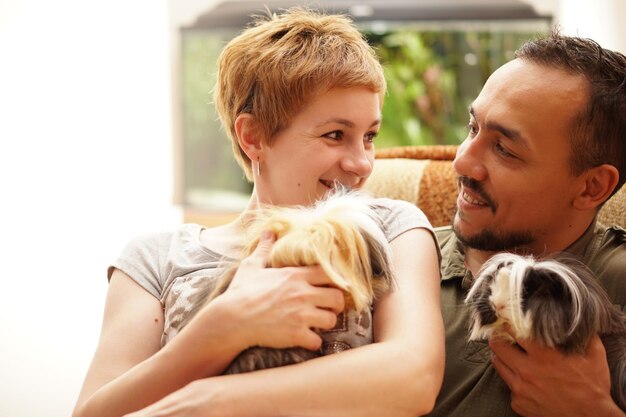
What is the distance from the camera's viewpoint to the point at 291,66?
5.52 ft

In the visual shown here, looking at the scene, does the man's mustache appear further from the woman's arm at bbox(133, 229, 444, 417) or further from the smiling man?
the woman's arm at bbox(133, 229, 444, 417)

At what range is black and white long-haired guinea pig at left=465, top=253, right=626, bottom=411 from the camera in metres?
1.35

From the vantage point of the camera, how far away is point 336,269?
1.28m

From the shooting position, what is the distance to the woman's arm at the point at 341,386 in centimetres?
124

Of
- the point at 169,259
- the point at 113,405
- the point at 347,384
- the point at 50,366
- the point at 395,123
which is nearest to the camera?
the point at 347,384

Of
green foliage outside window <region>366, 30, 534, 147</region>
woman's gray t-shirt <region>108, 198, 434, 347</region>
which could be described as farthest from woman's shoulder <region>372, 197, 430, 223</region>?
green foliage outside window <region>366, 30, 534, 147</region>

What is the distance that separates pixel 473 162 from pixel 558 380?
59cm

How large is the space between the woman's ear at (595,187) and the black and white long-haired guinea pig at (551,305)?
15.1 inches

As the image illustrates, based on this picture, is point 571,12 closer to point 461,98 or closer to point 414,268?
point 461,98

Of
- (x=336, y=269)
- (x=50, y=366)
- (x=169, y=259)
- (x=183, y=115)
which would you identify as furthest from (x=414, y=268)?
(x=183, y=115)

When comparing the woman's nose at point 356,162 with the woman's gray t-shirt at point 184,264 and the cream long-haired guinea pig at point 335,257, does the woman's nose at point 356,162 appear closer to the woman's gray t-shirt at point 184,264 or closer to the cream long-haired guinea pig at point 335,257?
the woman's gray t-shirt at point 184,264

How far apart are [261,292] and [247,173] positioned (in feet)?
2.32

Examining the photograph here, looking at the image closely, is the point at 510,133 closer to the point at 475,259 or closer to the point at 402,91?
the point at 475,259

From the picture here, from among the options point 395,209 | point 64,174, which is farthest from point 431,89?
point 395,209
